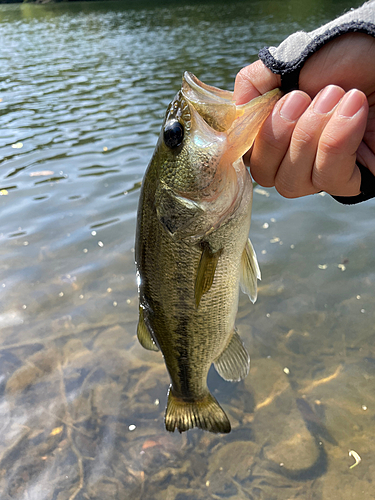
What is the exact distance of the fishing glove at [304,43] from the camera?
1.66 m

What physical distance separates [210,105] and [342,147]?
0.63 m

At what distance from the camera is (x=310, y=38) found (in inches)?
70.7

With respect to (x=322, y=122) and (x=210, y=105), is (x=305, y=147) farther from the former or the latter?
(x=210, y=105)

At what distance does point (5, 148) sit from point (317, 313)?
8582 millimetres

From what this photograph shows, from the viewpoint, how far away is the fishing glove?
5.44ft

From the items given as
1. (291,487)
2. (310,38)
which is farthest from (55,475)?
(310,38)

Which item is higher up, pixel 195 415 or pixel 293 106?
pixel 293 106

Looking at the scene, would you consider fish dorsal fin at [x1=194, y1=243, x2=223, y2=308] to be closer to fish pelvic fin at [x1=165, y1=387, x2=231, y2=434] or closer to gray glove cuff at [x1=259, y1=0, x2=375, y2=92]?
gray glove cuff at [x1=259, y1=0, x2=375, y2=92]

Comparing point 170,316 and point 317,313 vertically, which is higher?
point 170,316

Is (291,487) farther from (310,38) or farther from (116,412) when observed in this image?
(310,38)

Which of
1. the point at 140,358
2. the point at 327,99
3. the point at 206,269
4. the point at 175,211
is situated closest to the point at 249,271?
the point at 206,269

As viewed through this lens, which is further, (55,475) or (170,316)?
(55,475)

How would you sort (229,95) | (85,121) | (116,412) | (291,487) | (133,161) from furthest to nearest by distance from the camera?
1. (85,121)
2. (133,161)
3. (116,412)
4. (291,487)
5. (229,95)

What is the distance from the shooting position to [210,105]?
1.82 meters
